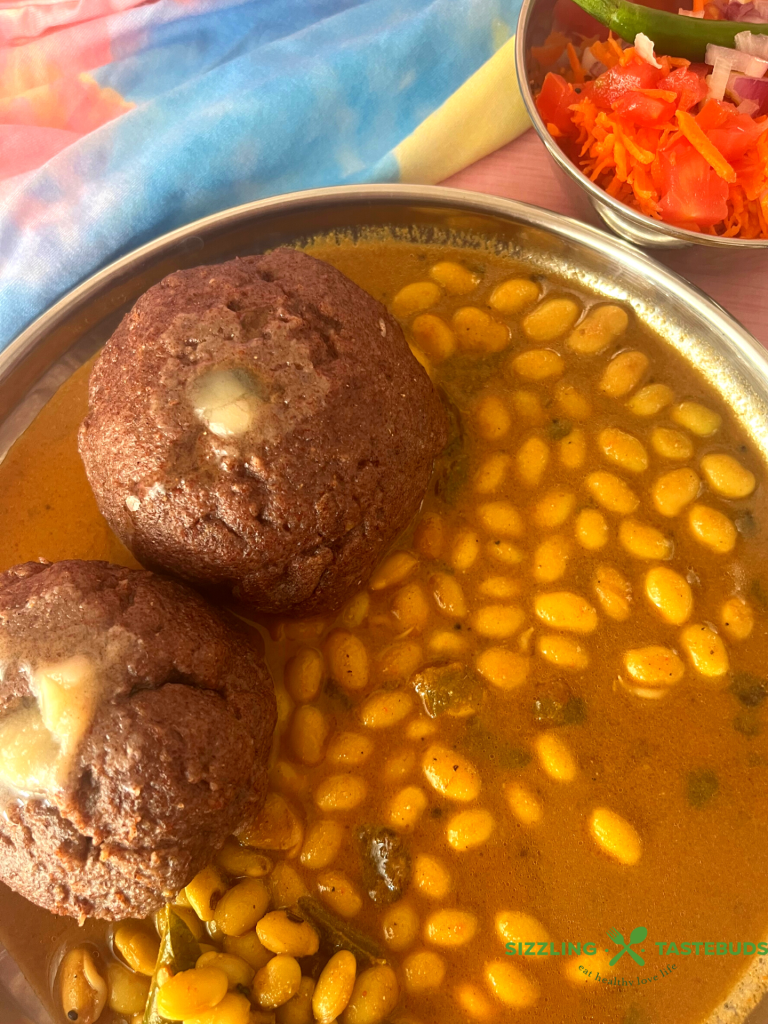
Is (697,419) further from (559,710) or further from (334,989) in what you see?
(334,989)

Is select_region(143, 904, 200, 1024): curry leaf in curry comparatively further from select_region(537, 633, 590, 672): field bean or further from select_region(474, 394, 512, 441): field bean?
select_region(474, 394, 512, 441): field bean

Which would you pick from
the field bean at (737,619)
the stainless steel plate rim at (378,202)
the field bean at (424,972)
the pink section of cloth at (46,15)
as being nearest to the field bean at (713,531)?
the field bean at (737,619)

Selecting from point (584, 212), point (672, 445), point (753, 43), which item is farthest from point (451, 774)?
point (753, 43)

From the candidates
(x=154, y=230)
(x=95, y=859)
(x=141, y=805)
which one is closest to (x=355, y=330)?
(x=154, y=230)

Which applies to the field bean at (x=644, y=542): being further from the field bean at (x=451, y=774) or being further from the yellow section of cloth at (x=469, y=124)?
the yellow section of cloth at (x=469, y=124)

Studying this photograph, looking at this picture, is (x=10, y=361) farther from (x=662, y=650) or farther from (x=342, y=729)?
(x=662, y=650)

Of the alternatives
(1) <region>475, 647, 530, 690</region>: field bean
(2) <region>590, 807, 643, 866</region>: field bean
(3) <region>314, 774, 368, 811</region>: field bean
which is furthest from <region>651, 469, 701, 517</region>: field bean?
(3) <region>314, 774, 368, 811</region>: field bean

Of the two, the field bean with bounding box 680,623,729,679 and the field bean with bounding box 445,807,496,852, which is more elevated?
the field bean with bounding box 680,623,729,679
